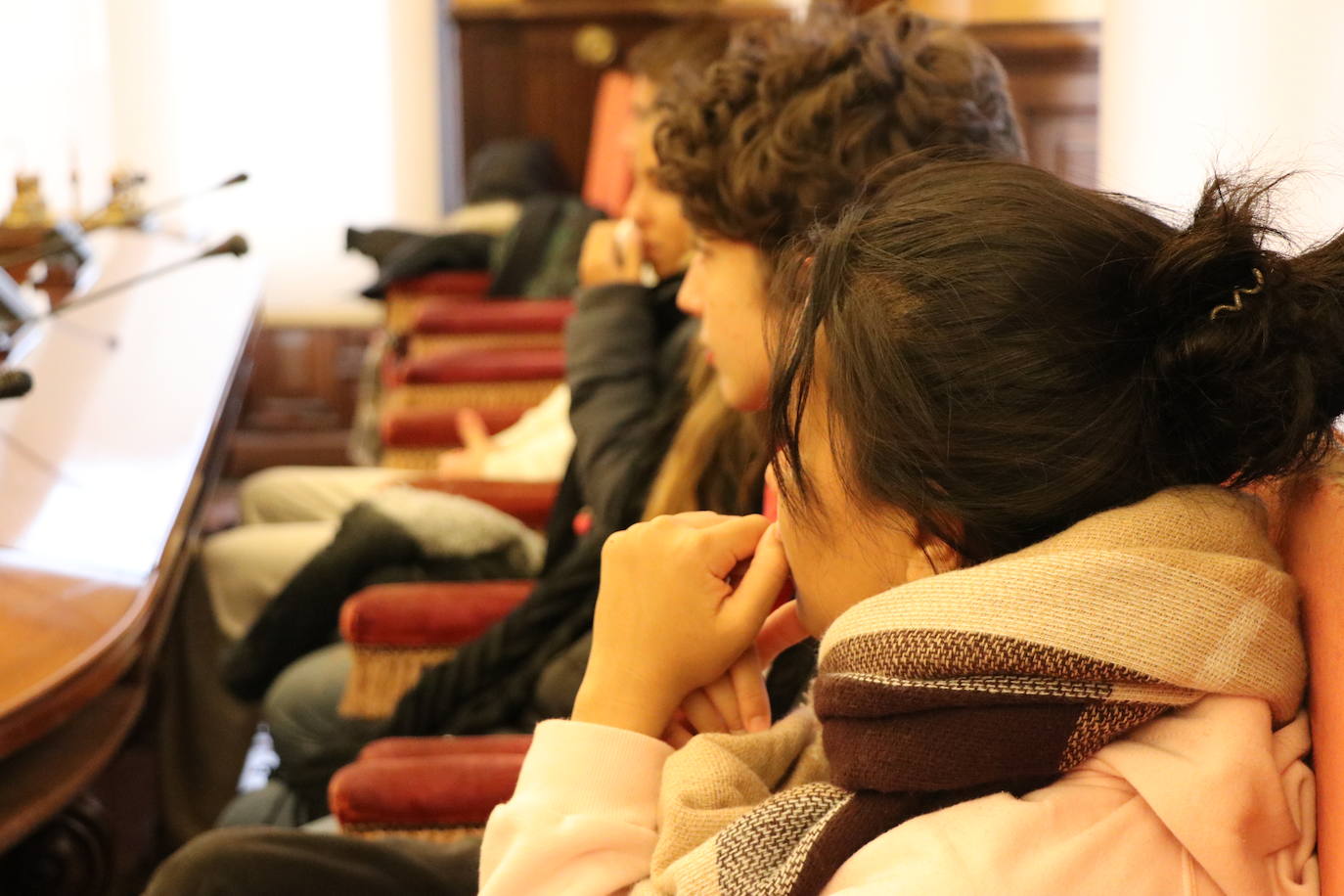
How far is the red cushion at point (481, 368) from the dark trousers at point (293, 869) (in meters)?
1.75

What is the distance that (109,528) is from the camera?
1.36 meters

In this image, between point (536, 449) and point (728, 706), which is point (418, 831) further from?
point (536, 449)

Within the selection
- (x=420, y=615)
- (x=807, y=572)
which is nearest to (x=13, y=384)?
(x=420, y=615)

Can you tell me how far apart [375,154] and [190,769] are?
10.2 ft

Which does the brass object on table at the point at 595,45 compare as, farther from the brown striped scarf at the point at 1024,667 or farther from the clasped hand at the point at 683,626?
the brown striped scarf at the point at 1024,667

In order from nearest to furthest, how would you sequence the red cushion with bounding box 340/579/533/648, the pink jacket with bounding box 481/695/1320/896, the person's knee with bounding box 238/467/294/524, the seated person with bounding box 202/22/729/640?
the pink jacket with bounding box 481/695/1320/896 → the red cushion with bounding box 340/579/533/648 → the seated person with bounding box 202/22/729/640 → the person's knee with bounding box 238/467/294/524

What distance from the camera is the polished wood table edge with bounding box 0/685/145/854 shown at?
1104mm

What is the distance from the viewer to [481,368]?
2.83 metres

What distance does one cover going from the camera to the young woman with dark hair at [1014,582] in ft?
2.13

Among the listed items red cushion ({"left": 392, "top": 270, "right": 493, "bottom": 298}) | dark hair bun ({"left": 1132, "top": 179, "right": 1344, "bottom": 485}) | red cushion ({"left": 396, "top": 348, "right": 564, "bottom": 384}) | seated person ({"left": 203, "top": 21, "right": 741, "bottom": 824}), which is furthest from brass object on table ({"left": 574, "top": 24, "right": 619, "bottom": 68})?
dark hair bun ({"left": 1132, "top": 179, "right": 1344, "bottom": 485})

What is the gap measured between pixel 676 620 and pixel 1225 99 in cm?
75

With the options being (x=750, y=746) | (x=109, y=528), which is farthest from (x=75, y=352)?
(x=750, y=746)

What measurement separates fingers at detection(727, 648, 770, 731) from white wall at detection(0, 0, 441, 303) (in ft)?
13.4

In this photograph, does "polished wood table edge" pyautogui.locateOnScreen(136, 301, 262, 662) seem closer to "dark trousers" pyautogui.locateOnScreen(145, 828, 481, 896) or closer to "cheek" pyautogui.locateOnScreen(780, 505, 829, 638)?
"dark trousers" pyautogui.locateOnScreen(145, 828, 481, 896)
